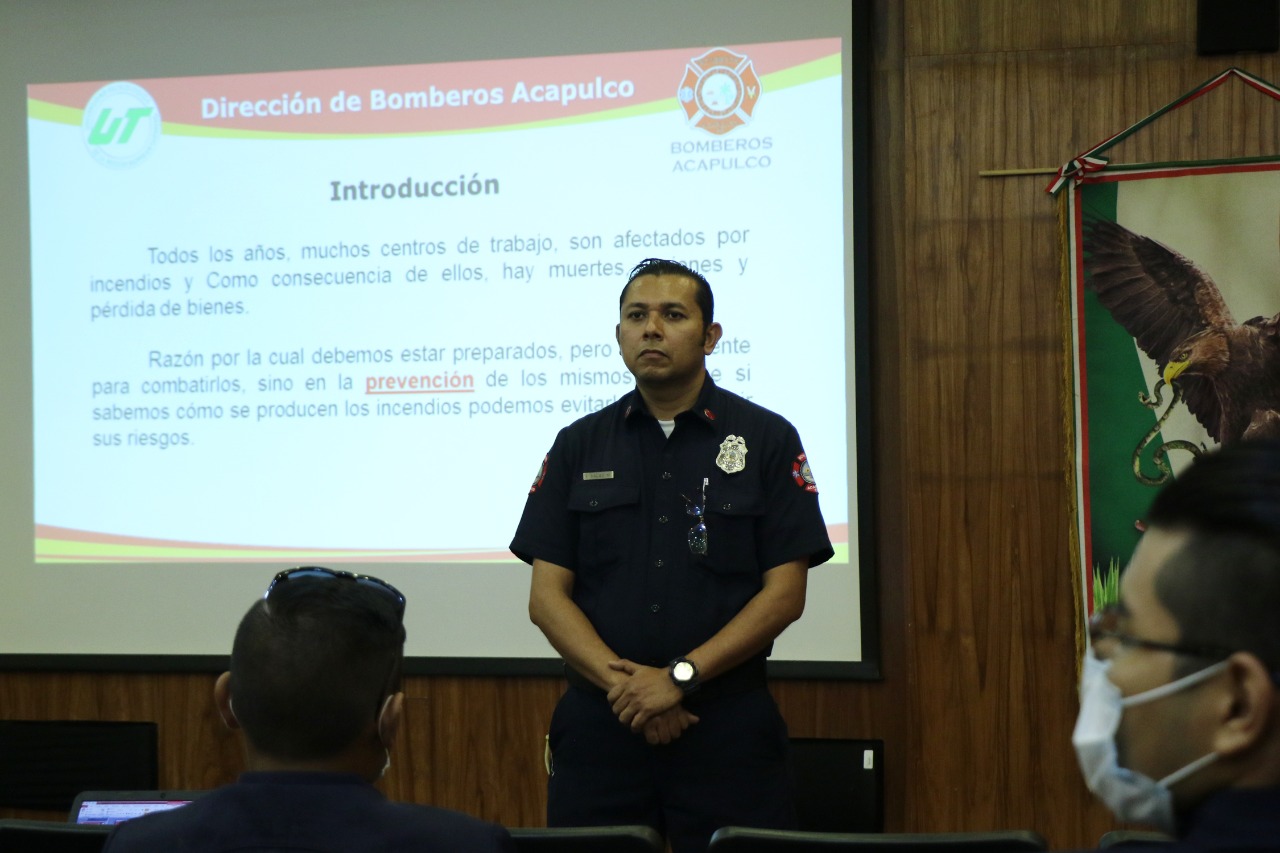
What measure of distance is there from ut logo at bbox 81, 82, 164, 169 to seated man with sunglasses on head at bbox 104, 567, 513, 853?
3.11m

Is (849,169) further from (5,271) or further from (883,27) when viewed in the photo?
(5,271)

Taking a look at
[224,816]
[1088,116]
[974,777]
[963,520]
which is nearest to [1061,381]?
[963,520]

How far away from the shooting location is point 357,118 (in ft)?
12.5

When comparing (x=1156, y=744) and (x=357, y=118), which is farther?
(x=357, y=118)

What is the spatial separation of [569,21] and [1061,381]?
1.85m

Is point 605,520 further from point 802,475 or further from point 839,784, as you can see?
point 839,784

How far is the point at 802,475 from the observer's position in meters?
2.51

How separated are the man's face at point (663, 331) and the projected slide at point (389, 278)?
1.06m

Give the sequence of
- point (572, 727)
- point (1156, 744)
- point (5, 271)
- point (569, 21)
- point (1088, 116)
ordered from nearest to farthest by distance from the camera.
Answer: point (1156, 744)
point (572, 727)
point (1088, 116)
point (569, 21)
point (5, 271)

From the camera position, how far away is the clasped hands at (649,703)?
2.28 m

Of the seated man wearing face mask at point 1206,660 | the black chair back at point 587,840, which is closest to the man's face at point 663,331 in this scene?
the black chair back at point 587,840

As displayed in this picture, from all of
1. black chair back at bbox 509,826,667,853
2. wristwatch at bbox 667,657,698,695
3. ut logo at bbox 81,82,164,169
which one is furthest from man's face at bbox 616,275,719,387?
ut logo at bbox 81,82,164,169

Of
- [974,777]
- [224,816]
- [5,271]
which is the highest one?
[5,271]

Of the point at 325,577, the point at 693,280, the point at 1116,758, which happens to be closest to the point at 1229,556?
the point at 1116,758
